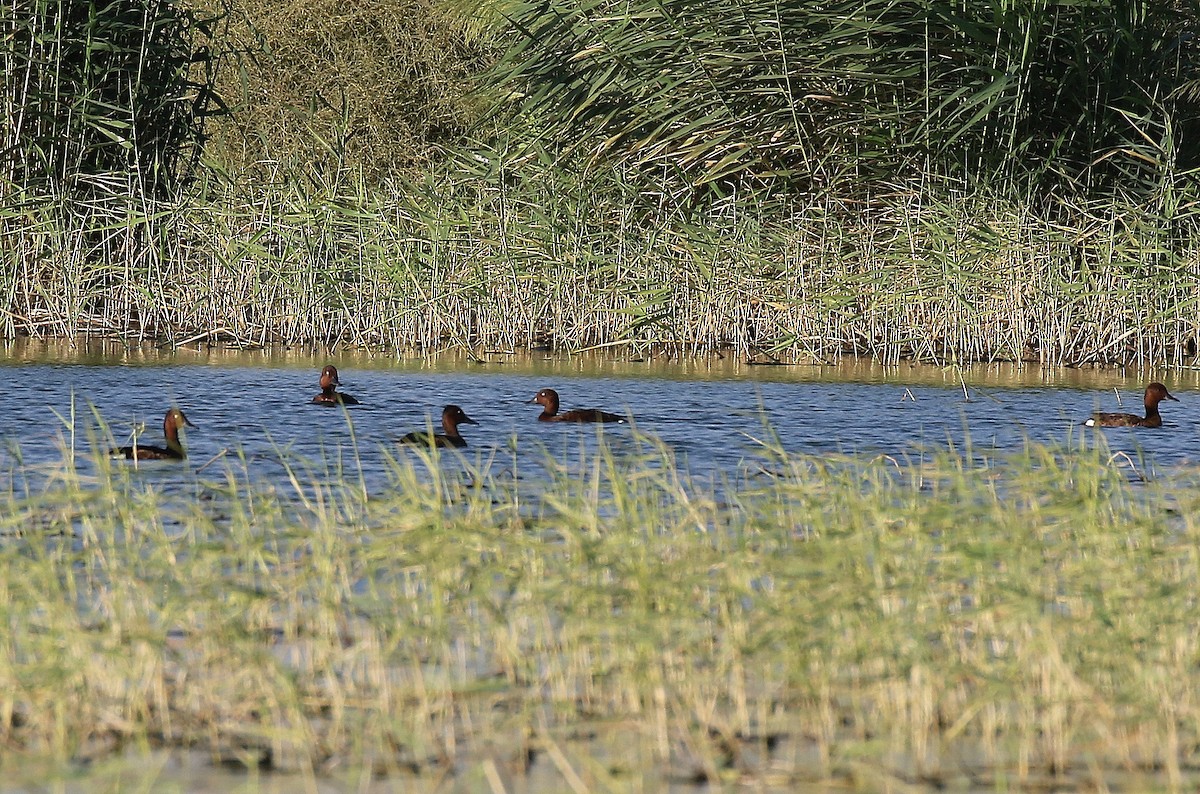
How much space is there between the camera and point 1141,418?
1159cm

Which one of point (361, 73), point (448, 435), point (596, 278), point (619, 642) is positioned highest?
point (361, 73)

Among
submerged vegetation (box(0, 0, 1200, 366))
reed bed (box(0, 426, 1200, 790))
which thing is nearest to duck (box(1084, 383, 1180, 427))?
submerged vegetation (box(0, 0, 1200, 366))

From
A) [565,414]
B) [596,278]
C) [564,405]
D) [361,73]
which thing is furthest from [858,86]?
[361,73]

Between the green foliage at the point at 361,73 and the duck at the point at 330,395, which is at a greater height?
the green foliage at the point at 361,73

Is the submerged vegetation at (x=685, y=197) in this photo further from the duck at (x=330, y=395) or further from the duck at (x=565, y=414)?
the duck at (x=565, y=414)

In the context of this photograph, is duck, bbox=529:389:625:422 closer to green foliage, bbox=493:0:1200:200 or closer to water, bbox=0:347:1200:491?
water, bbox=0:347:1200:491

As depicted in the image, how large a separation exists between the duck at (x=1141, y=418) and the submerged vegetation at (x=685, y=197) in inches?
148

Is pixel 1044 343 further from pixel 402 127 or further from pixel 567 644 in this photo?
pixel 402 127

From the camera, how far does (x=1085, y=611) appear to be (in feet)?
19.0

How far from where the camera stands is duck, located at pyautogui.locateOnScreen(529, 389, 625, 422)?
11445 mm

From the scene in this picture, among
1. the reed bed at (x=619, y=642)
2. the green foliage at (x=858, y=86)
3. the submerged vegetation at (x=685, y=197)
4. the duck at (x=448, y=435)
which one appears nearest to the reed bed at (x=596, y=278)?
the submerged vegetation at (x=685, y=197)

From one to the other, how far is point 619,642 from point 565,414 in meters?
6.21

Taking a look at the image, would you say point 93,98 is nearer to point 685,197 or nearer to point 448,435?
point 685,197

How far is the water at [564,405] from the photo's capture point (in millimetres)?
10266
